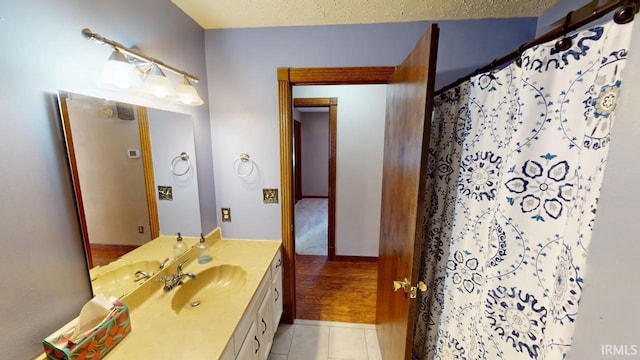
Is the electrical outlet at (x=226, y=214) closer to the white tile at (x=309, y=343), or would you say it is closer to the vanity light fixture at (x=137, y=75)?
the vanity light fixture at (x=137, y=75)

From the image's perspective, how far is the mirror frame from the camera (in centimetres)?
84

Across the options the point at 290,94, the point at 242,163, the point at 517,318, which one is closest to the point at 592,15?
the point at 517,318

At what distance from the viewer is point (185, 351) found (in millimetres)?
889

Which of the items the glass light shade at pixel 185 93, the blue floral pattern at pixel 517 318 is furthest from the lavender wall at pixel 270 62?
the blue floral pattern at pixel 517 318

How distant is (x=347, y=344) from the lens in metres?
1.86

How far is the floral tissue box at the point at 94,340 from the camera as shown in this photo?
0.73 metres

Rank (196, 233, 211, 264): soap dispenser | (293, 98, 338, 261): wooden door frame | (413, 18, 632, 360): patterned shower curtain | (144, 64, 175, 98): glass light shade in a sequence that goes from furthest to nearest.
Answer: (293, 98, 338, 261): wooden door frame, (196, 233, 211, 264): soap dispenser, (144, 64, 175, 98): glass light shade, (413, 18, 632, 360): patterned shower curtain

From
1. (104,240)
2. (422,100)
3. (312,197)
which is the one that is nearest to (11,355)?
(104,240)

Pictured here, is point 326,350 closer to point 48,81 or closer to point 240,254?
point 240,254

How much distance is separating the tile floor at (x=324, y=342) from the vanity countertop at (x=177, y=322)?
0.83 meters

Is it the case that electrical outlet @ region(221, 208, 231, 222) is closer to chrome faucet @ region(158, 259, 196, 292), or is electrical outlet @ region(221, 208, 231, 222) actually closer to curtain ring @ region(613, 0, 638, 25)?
chrome faucet @ region(158, 259, 196, 292)

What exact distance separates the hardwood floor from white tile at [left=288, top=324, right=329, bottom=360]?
0.14m

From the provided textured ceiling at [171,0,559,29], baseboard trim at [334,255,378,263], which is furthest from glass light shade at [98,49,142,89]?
baseboard trim at [334,255,378,263]

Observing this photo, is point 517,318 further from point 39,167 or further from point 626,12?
point 39,167
